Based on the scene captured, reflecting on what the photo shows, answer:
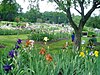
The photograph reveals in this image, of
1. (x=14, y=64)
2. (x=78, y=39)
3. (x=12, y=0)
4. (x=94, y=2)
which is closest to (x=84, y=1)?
(x=94, y=2)

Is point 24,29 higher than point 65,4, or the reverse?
point 65,4

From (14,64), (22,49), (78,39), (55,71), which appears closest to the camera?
(55,71)

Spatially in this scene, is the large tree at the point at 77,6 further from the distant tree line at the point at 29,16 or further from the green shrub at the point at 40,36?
the green shrub at the point at 40,36

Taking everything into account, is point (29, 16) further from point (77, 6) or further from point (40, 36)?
point (77, 6)

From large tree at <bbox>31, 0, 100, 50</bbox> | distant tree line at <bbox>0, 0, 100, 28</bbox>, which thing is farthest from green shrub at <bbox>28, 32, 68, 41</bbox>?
large tree at <bbox>31, 0, 100, 50</bbox>

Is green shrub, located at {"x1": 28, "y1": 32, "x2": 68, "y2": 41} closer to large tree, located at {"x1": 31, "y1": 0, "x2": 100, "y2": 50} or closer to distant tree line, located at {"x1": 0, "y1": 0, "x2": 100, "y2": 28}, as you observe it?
distant tree line, located at {"x1": 0, "y1": 0, "x2": 100, "y2": 28}

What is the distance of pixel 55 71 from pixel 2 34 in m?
32.1

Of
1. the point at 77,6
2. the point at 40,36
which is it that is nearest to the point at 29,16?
the point at 40,36

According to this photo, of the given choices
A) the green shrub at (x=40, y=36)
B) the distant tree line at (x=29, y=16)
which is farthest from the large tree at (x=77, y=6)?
the green shrub at (x=40, y=36)

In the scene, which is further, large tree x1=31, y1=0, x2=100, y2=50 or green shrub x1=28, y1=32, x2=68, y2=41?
green shrub x1=28, y1=32, x2=68, y2=41

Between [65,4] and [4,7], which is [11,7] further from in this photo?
[65,4]

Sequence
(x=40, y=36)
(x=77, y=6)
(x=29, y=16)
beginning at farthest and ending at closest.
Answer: (x=29, y=16), (x=40, y=36), (x=77, y=6)

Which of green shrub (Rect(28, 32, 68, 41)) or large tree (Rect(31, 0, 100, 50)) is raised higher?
large tree (Rect(31, 0, 100, 50))

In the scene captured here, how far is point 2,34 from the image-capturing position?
1447 inches
